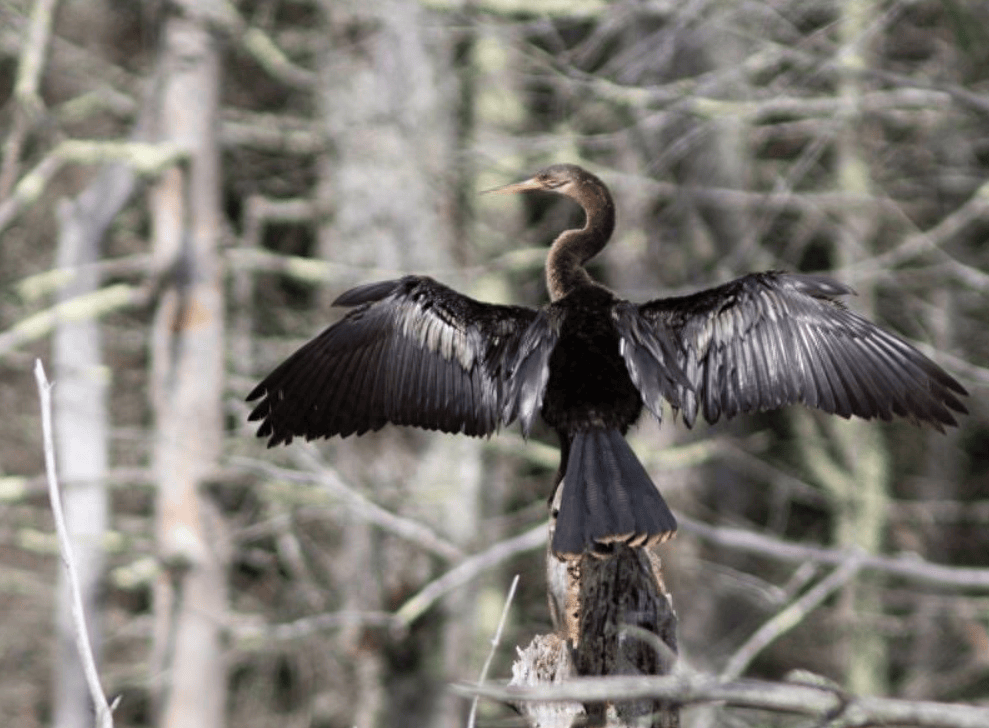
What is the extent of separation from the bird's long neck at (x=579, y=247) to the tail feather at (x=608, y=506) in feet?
2.69

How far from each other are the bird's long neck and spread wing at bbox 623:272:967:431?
1.32ft

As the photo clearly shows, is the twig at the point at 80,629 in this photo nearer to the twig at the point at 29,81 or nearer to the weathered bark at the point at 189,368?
the twig at the point at 29,81

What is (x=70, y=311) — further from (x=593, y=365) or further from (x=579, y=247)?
(x=593, y=365)

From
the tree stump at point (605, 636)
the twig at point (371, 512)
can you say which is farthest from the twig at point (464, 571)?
the tree stump at point (605, 636)

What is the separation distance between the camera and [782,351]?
394 cm

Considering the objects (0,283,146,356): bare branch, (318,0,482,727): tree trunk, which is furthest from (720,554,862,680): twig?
(0,283,146,356): bare branch

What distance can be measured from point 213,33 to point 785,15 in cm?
363

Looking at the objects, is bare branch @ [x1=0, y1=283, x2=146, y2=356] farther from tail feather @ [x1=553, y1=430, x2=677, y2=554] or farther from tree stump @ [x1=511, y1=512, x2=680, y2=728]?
tree stump @ [x1=511, y1=512, x2=680, y2=728]

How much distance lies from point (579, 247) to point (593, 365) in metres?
0.58

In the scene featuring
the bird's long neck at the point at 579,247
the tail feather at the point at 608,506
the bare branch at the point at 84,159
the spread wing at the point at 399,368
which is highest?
the bare branch at the point at 84,159

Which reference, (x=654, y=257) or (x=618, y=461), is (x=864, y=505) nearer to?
(x=654, y=257)

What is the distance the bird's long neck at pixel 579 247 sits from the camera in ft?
14.0

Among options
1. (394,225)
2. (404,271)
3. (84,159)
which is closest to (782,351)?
(84,159)

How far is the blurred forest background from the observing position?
25.4 feet
